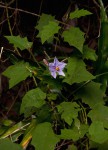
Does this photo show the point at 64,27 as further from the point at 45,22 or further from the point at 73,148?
the point at 73,148

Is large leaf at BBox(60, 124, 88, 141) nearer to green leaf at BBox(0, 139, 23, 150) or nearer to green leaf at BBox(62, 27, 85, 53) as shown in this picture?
green leaf at BBox(0, 139, 23, 150)

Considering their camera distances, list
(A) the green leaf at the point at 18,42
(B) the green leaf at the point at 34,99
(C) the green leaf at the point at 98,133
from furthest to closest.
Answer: (A) the green leaf at the point at 18,42 → (B) the green leaf at the point at 34,99 → (C) the green leaf at the point at 98,133

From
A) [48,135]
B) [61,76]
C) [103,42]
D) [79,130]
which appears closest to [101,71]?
[103,42]

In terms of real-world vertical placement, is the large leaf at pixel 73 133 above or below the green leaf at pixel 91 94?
below

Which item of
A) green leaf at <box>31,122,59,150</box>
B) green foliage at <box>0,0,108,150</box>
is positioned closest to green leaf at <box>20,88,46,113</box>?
green foliage at <box>0,0,108,150</box>

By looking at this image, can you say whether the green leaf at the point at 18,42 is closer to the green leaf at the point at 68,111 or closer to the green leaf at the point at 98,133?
the green leaf at the point at 68,111

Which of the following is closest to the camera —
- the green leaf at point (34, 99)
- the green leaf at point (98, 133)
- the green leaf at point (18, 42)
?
the green leaf at point (98, 133)

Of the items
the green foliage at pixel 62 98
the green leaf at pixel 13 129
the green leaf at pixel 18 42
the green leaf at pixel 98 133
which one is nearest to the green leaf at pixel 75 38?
the green foliage at pixel 62 98
